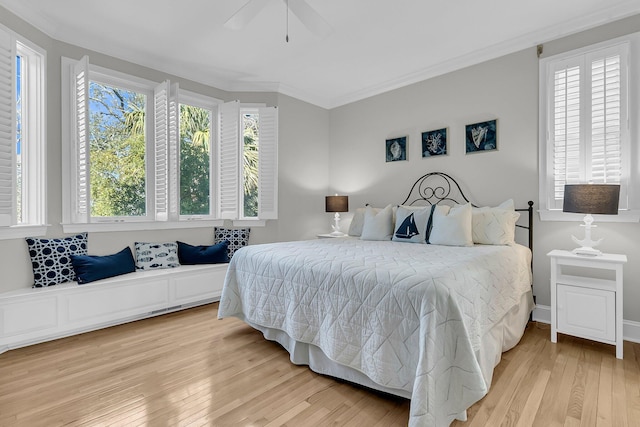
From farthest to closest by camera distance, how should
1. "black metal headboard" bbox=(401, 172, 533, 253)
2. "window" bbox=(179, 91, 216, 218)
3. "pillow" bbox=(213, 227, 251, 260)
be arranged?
"pillow" bbox=(213, 227, 251, 260) < "window" bbox=(179, 91, 216, 218) < "black metal headboard" bbox=(401, 172, 533, 253)

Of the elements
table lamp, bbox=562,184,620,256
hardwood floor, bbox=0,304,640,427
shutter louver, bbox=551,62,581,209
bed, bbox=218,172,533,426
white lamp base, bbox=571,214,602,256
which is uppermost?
shutter louver, bbox=551,62,581,209

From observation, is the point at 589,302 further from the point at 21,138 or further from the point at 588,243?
the point at 21,138

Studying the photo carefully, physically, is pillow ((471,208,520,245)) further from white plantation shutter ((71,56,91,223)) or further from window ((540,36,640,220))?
white plantation shutter ((71,56,91,223))

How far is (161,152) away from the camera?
11.8 feet

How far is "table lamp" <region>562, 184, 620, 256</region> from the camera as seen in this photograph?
2336mm

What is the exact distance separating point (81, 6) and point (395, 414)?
371 cm

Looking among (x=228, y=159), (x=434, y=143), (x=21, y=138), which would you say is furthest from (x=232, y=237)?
(x=434, y=143)

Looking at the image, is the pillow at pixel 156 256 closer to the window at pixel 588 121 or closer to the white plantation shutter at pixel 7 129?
the white plantation shutter at pixel 7 129

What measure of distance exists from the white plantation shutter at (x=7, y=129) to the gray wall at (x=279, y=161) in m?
0.22

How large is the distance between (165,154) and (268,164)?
1253 millimetres

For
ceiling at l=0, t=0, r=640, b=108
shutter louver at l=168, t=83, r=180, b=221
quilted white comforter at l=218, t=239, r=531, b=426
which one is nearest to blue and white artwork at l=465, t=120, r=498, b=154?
ceiling at l=0, t=0, r=640, b=108

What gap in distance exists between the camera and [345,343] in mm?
1853

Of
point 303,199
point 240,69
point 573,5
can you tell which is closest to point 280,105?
point 240,69

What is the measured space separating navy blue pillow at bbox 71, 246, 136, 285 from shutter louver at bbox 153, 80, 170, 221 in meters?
A: 0.58
